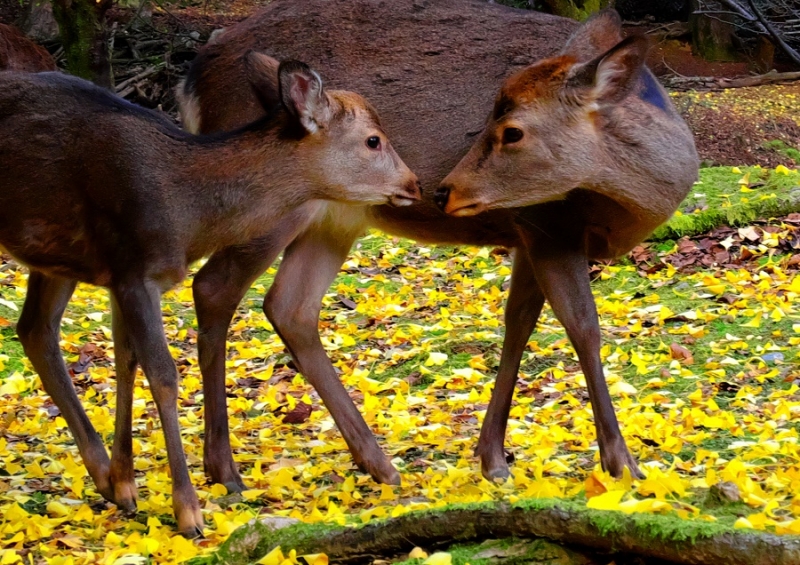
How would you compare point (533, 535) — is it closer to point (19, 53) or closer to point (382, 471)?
point (382, 471)

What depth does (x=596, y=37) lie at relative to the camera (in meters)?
5.78

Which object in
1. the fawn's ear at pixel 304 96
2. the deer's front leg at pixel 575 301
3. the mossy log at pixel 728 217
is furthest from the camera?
the mossy log at pixel 728 217

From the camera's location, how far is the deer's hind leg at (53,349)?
5672 millimetres

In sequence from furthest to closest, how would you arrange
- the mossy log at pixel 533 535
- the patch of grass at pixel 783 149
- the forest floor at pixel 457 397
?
the patch of grass at pixel 783 149 < the forest floor at pixel 457 397 < the mossy log at pixel 533 535

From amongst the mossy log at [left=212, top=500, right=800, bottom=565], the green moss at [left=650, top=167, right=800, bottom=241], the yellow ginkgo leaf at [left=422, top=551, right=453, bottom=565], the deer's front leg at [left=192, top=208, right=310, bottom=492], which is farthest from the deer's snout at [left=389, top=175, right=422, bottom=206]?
the green moss at [left=650, top=167, right=800, bottom=241]

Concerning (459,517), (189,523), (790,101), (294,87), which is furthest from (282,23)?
(790,101)

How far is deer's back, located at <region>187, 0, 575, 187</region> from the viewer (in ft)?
20.2

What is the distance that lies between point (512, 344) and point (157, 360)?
199cm

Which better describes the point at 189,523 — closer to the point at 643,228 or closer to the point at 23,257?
the point at 23,257

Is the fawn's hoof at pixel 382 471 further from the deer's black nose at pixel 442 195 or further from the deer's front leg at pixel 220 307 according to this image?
the deer's black nose at pixel 442 195

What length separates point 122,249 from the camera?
5.08m

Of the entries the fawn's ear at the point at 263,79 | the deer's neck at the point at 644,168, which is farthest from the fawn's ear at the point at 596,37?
the fawn's ear at the point at 263,79

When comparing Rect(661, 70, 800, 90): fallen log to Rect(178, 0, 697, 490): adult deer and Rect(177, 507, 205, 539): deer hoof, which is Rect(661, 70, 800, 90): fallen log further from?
Rect(177, 507, 205, 539): deer hoof

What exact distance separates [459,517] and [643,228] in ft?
7.63
